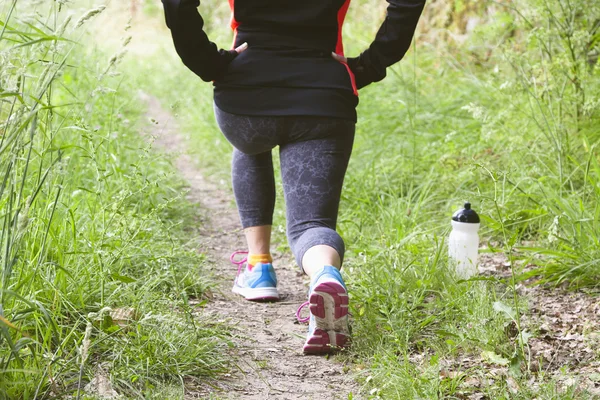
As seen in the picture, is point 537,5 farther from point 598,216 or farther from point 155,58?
point 155,58

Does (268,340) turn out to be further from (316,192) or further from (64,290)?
(64,290)

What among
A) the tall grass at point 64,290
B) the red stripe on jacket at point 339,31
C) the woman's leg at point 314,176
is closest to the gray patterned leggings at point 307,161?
the woman's leg at point 314,176

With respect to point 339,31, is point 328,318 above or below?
below

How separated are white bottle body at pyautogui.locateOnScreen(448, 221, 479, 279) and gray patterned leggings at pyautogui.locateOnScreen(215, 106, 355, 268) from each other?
0.65 meters

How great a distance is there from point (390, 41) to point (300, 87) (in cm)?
40

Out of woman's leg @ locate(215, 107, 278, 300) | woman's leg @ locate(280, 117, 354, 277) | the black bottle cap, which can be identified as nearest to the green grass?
the black bottle cap

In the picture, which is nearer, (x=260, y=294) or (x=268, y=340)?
(x=268, y=340)

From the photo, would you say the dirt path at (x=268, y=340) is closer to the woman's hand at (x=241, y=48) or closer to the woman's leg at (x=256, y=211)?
the woman's leg at (x=256, y=211)

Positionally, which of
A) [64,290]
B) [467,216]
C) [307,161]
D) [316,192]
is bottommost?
[64,290]

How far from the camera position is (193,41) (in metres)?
2.69

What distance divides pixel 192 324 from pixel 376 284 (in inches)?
32.9

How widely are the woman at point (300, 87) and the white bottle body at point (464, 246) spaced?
2.16ft

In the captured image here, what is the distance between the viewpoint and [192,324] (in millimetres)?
2486

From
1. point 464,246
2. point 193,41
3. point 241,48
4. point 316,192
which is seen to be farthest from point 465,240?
point 193,41
